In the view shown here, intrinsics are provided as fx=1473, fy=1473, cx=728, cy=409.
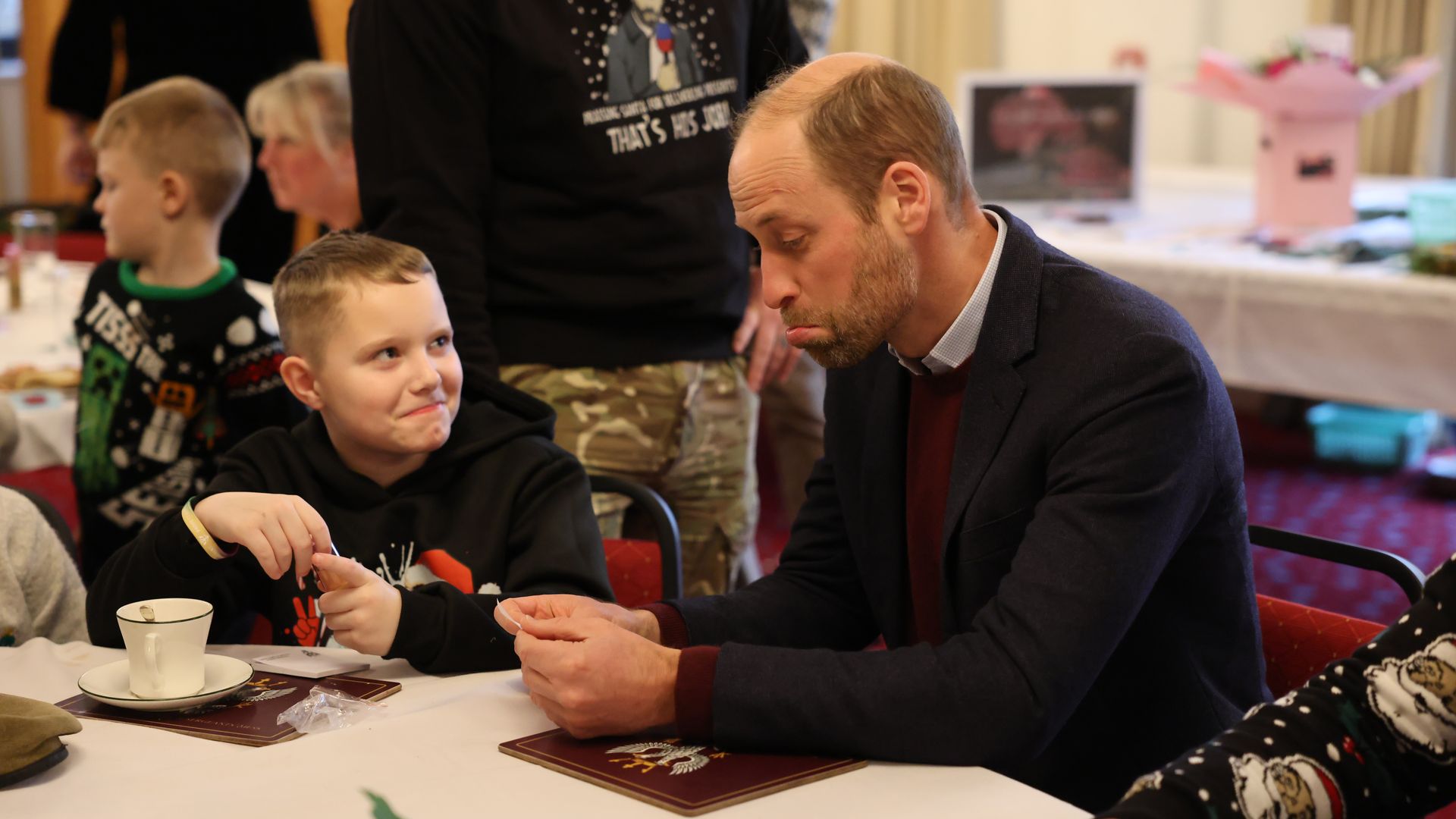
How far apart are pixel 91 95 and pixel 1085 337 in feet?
15.4

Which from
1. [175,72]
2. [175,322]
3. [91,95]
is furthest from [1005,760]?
[91,95]

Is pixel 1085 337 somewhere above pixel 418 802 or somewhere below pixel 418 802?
above

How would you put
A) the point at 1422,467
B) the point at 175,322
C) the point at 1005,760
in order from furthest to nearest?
1. the point at 1422,467
2. the point at 175,322
3. the point at 1005,760

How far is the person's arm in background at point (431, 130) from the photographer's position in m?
2.18

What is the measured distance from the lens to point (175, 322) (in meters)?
2.71

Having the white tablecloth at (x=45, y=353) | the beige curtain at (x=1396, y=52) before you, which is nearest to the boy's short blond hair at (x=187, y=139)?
the white tablecloth at (x=45, y=353)

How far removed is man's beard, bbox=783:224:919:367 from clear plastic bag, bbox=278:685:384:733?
588mm

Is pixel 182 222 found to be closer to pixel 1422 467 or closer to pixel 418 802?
pixel 418 802

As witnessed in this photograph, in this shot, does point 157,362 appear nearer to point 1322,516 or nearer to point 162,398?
point 162,398

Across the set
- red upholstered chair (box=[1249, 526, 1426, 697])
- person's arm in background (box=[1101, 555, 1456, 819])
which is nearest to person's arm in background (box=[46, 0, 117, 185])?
red upholstered chair (box=[1249, 526, 1426, 697])

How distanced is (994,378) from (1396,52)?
562 centimetres

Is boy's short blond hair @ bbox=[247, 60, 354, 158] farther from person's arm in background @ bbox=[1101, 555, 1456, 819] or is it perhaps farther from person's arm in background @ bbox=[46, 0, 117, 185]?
person's arm in background @ bbox=[1101, 555, 1456, 819]

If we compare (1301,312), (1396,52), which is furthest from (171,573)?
(1396,52)

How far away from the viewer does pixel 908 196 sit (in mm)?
1526
